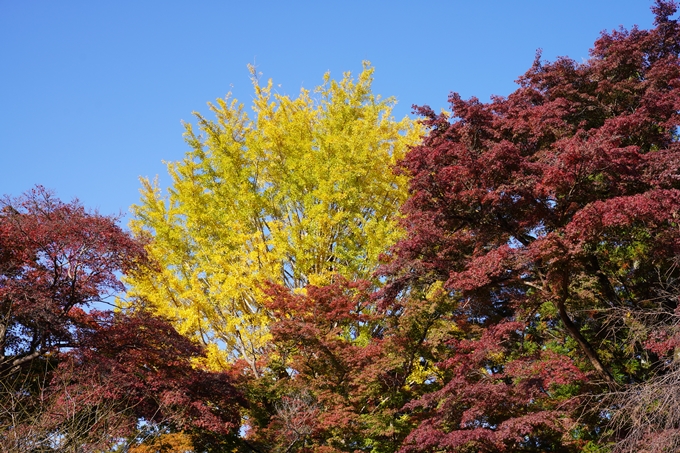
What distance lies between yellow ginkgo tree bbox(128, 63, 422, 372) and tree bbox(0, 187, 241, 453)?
1.94m

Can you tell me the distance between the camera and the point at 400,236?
1027cm

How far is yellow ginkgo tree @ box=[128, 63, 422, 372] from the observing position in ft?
34.3

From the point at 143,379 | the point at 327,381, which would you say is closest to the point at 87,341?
the point at 143,379

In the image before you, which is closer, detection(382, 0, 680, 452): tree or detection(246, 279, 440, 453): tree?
detection(382, 0, 680, 452): tree

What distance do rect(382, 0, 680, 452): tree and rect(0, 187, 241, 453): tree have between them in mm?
3385

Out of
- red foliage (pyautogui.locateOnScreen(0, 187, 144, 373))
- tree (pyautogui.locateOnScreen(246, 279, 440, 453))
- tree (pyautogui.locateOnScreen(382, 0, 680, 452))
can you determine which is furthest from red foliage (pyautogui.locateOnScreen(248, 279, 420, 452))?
red foliage (pyautogui.locateOnScreen(0, 187, 144, 373))

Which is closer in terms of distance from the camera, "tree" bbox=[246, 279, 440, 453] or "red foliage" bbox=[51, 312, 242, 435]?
"red foliage" bbox=[51, 312, 242, 435]

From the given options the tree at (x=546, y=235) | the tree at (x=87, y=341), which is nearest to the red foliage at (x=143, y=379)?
the tree at (x=87, y=341)

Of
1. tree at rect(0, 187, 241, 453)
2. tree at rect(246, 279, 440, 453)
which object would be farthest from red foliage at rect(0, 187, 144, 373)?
tree at rect(246, 279, 440, 453)

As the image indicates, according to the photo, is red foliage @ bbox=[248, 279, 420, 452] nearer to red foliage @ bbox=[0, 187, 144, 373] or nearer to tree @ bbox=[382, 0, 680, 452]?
tree @ bbox=[382, 0, 680, 452]

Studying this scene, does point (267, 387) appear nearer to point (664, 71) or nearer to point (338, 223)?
point (338, 223)

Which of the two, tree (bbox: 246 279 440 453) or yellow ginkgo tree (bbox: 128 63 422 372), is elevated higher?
yellow ginkgo tree (bbox: 128 63 422 372)

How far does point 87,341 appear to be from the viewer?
24.9 ft

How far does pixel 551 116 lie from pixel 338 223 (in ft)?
14.8
